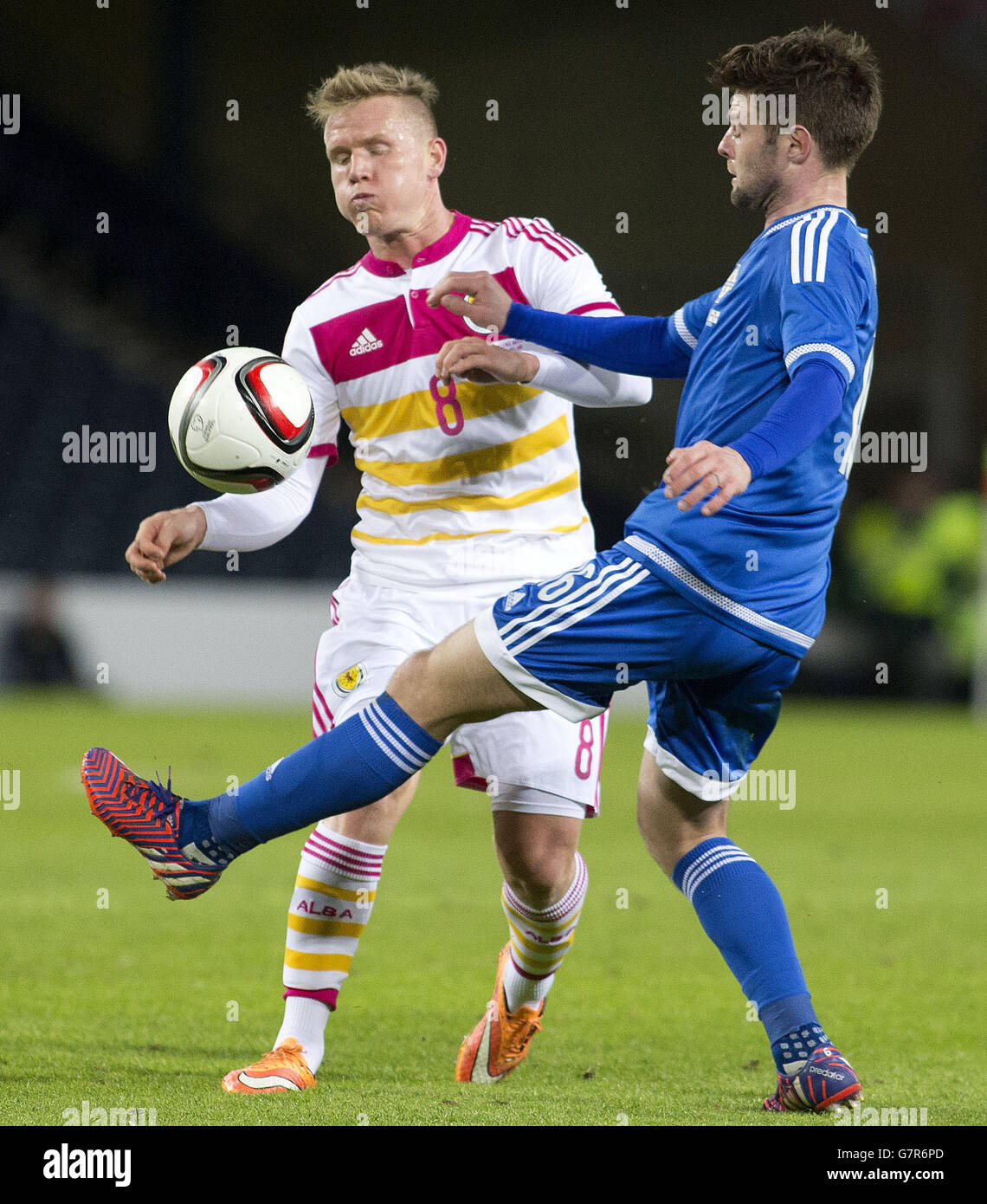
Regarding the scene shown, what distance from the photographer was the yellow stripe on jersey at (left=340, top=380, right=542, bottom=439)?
3471 millimetres

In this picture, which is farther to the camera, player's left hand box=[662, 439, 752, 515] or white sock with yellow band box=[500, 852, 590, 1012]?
white sock with yellow band box=[500, 852, 590, 1012]

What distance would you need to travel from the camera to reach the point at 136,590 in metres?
13.4

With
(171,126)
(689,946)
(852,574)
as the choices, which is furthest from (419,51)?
(689,946)

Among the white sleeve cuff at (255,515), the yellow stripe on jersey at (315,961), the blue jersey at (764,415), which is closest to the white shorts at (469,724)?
the white sleeve cuff at (255,515)

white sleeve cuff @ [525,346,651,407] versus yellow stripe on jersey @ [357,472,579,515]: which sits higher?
white sleeve cuff @ [525,346,651,407]

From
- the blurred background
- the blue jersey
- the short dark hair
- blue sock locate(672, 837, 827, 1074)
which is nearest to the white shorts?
blue sock locate(672, 837, 827, 1074)

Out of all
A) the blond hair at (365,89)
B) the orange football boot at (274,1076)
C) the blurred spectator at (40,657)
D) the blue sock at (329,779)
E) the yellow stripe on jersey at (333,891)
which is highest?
the blond hair at (365,89)

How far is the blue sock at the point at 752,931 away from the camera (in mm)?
2885

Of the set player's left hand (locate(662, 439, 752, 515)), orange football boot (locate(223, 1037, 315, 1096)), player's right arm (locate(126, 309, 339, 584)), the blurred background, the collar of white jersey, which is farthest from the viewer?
the blurred background

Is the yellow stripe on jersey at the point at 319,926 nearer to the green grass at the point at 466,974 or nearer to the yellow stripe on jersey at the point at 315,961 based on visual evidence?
the yellow stripe on jersey at the point at 315,961

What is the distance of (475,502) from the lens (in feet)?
11.5

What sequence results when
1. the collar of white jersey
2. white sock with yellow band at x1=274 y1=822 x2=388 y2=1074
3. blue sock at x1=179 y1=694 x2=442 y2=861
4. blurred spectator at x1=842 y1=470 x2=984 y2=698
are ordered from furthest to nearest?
blurred spectator at x1=842 y1=470 x2=984 y2=698, the collar of white jersey, white sock with yellow band at x1=274 y1=822 x2=388 y2=1074, blue sock at x1=179 y1=694 x2=442 y2=861

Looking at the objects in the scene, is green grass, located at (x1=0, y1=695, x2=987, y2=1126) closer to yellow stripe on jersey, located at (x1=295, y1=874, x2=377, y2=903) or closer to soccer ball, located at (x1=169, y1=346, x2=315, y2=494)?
yellow stripe on jersey, located at (x1=295, y1=874, x2=377, y2=903)

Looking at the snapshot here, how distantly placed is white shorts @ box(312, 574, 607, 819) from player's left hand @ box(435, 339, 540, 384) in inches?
20.5
